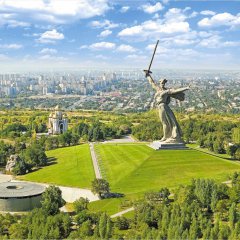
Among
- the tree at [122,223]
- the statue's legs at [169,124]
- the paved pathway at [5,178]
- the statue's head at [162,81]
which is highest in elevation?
the statue's head at [162,81]

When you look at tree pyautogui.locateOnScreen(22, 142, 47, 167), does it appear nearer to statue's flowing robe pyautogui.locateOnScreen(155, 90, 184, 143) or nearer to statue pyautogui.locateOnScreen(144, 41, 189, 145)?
statue pyautogui.locateOnScreen(144, 41, 189, 145)

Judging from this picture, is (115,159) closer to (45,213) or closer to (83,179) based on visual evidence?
(83,179)

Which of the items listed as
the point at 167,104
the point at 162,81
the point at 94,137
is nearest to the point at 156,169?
the point at 167,104

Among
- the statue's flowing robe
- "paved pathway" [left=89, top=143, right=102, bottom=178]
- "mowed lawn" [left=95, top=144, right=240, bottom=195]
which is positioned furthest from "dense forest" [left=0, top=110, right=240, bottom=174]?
the statue's flowing robe

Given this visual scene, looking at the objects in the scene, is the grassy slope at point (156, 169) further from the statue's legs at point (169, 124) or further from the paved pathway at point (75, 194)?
the paved pathway at point (75, 194)

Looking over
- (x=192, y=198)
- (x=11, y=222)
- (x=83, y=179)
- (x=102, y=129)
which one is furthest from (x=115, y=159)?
(x=102, y=129)

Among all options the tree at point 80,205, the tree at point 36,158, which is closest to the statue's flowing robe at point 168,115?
the tree at point 80,205
